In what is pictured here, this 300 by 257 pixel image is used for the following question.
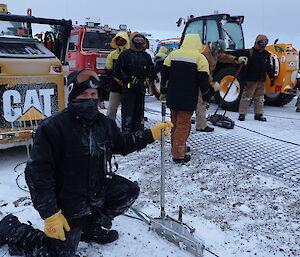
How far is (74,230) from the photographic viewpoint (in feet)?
7.34

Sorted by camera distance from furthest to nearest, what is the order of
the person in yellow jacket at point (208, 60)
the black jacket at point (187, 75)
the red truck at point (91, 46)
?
the red truck at point (91, 46) < the person in yellow jacket at point (208, 60) < the black jacket at point (187, 75)

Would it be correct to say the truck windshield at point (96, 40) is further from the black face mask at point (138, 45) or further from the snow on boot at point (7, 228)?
the snow on boot at point (7, 228)

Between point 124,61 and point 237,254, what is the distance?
3344 millimetres

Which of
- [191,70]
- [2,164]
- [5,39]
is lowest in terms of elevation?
[2,164]

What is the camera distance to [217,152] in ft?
15.9

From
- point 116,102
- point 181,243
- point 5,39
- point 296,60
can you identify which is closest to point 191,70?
point 116,102

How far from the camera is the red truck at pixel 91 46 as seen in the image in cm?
805

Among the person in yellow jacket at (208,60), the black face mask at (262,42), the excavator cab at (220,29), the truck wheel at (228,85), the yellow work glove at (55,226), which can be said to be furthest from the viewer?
the excavator cab at (220,29)

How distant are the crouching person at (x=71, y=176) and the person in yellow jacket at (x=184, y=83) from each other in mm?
1920

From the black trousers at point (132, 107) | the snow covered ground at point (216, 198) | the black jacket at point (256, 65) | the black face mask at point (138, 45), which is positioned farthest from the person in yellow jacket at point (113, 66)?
the black jacket at point (256, 65)

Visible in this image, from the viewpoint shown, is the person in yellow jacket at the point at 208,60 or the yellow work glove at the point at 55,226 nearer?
the yellow work glove at the point at 55,226

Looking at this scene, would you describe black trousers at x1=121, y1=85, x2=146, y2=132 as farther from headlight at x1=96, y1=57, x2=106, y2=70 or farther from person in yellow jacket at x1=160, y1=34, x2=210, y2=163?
headlight at x1=96, y1=57, x2=106, y2=70

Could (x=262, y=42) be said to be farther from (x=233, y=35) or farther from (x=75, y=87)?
(x=75, y=87)

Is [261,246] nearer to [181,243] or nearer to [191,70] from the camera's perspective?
[181,243]
